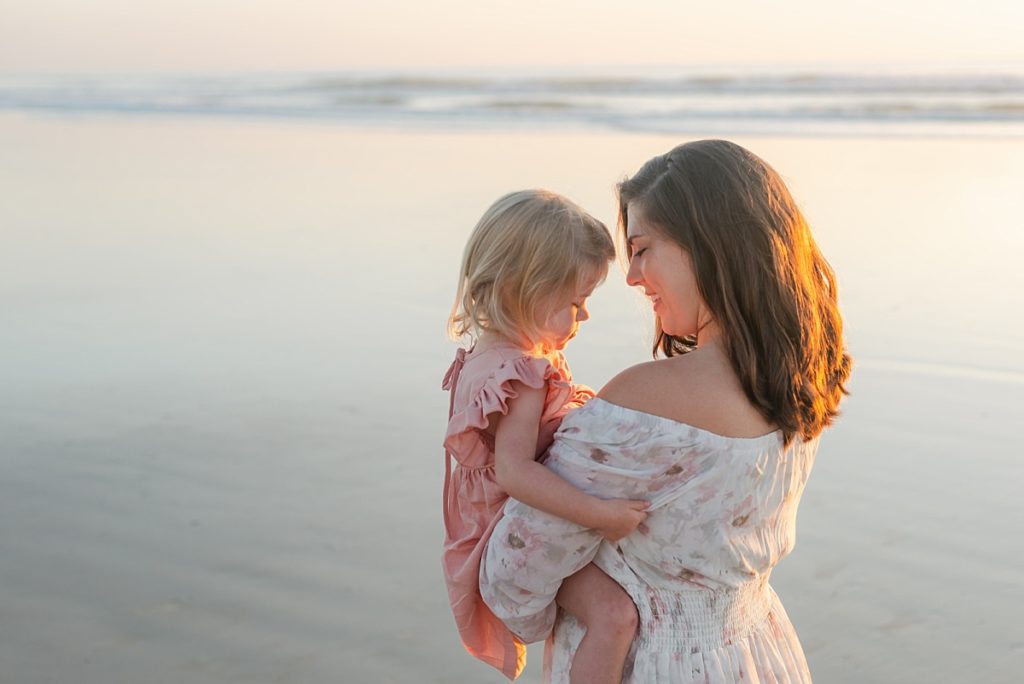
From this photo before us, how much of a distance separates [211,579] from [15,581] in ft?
1.89

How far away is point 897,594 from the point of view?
3.52 m

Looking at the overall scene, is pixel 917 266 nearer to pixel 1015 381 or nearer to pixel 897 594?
pixel 1015 381

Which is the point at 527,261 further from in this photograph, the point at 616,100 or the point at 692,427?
the point at 616,100

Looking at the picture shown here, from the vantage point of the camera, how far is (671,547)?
186 centimetres

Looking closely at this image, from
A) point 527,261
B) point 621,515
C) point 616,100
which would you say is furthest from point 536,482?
point 616,100

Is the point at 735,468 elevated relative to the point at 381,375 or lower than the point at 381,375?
elevated

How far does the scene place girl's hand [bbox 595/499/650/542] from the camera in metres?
1.81

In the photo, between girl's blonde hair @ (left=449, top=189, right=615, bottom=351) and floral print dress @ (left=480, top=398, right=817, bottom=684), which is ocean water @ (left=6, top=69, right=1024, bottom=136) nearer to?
girl's blonde hair @ (left=449, top=189, right=615, bottom=351)

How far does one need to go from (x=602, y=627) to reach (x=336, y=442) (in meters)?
2.80

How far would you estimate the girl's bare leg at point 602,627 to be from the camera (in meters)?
1.91

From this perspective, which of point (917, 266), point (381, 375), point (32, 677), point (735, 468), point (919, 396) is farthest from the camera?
point (917, 266)

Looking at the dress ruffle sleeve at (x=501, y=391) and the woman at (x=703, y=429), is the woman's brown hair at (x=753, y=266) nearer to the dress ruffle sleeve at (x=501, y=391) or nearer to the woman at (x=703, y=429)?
the woman at (x=703, y=429)

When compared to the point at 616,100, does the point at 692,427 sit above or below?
above

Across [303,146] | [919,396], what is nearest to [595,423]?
[919,396]
